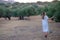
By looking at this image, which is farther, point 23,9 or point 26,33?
point 23,9

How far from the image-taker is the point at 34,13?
23.0 meters

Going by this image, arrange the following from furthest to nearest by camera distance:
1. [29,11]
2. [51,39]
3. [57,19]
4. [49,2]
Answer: [29,11] < [49,2] < [57,19] < [51,39]

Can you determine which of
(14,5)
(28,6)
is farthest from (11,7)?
(28,6)

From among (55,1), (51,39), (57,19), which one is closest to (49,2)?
(55,1)

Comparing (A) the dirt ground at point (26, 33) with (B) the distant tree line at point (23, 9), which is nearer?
(A) the dirt ground at point (26, 33)

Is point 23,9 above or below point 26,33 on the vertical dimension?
above

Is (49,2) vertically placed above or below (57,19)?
above

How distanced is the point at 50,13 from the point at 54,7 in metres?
0.78

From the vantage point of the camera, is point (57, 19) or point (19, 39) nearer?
point (19, 39)

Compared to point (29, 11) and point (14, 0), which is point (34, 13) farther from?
point (14, 0)

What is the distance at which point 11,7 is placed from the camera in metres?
22.2

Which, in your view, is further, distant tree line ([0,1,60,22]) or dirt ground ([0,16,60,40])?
distant tree line ([0,1,60,22])

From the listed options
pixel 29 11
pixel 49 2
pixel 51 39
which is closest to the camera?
pixel 51 39

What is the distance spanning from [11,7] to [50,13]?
407 centimetres
